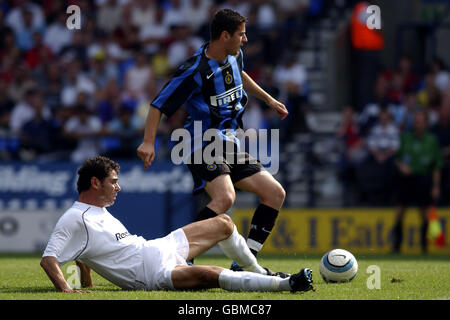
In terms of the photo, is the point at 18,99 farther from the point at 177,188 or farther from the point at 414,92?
the point at 414,92

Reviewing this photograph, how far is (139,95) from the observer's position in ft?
56.1

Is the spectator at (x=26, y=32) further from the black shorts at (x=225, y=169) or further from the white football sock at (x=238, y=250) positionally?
the white football sock at (x=238, y=250)

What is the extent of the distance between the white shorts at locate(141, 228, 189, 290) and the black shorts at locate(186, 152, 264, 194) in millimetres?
1142

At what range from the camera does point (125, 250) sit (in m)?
6.89

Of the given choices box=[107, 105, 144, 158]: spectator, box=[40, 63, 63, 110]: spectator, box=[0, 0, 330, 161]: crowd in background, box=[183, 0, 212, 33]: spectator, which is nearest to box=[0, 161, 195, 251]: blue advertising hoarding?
box=[107, 105, 144, 158]: spectator

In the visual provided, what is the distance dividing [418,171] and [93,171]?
28.8ft

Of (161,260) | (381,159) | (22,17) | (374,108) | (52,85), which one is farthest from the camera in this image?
(22,17)

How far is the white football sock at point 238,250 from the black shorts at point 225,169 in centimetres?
83

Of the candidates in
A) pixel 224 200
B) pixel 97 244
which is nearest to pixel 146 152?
pixel 224 200

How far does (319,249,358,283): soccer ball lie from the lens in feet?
25.6

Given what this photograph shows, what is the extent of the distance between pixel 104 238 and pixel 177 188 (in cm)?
882

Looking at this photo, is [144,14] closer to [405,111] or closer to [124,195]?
[124,195]

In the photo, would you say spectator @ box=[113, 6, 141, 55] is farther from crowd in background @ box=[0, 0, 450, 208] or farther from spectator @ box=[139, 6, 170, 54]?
spectator @ box=[139, 6, 170, 54]
